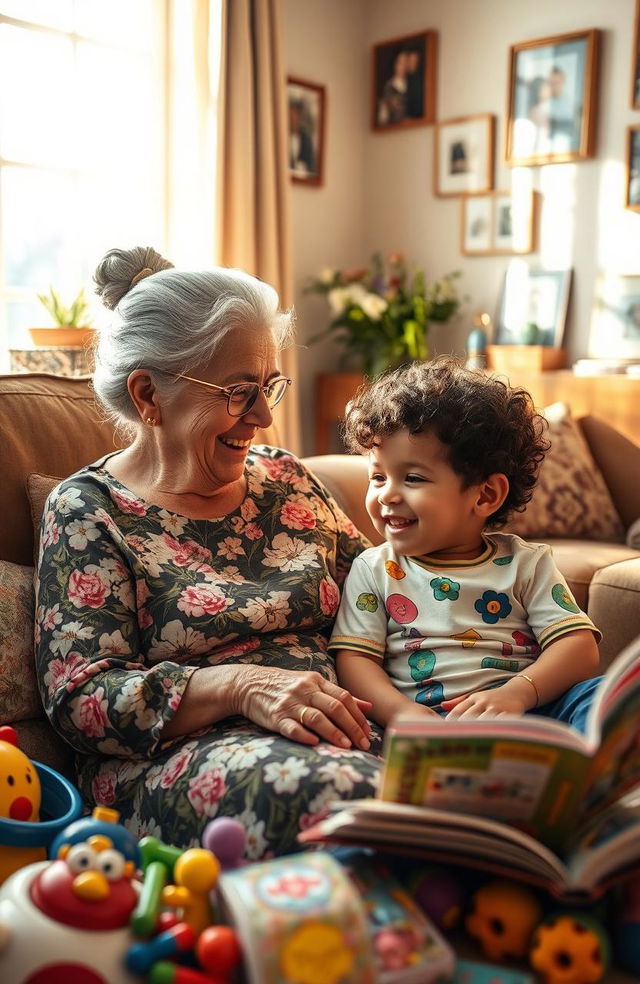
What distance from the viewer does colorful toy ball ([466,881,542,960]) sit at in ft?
3.03

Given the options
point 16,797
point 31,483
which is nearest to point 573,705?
point 16,797

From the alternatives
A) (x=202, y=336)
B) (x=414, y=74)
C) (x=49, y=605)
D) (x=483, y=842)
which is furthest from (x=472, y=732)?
(x=414, y=74)

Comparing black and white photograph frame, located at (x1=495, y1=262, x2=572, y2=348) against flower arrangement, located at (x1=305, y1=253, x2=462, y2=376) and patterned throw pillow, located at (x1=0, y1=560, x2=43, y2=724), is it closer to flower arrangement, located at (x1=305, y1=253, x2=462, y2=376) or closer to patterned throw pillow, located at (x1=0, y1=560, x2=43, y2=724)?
flower arrangement, located at (x1=305, y1=253, x2=462, y2=376)

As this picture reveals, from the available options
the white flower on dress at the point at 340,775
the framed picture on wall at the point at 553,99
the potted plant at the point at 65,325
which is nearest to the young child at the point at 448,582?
the white flower on dress at the point at 340,775

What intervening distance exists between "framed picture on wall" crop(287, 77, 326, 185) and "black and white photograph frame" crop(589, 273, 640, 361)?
1.43 m

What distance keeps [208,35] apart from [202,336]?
271 cm

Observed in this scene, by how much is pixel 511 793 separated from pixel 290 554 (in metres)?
0.72

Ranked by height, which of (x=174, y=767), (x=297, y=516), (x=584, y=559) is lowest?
(x=584, y=559)

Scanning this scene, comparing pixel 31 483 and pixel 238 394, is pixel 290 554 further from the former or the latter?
pixel 31 483

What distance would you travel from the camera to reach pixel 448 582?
4.92 feet

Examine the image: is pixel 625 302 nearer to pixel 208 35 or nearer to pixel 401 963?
pixel 208 35

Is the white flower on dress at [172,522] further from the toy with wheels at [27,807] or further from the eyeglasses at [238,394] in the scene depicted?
the toy with wheels at [27,807]

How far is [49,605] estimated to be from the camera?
1.40m

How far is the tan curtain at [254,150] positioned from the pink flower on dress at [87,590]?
270cm
